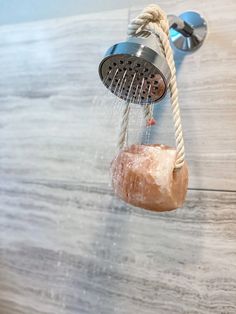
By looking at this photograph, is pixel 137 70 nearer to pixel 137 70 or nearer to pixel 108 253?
pixel 137 70

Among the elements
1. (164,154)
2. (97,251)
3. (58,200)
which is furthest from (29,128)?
(164,154)

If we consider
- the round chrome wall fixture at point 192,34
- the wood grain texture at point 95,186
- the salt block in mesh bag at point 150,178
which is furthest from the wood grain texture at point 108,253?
the round chrome wall fixture at point 192,34

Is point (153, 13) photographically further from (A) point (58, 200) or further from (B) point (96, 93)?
(A) point (58, 200)

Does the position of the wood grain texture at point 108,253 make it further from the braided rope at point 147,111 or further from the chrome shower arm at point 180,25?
the chrome shower arm at point 180,25

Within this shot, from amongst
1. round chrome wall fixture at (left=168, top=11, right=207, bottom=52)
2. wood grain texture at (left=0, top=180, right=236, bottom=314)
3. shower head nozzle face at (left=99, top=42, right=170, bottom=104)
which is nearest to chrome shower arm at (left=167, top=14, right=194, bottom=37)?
round chrome wall fixture at (left=168, top=11, right=207, bottom=52)

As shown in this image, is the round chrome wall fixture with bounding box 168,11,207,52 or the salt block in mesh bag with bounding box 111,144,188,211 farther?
the round chrome wall fixture with bounding box 168,11,207,52

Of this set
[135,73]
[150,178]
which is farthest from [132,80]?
[150,178]

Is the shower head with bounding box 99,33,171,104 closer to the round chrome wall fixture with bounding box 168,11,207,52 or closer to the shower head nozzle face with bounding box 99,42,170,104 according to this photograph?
the shower head nozzle face with bounding box 99,42,170,104
